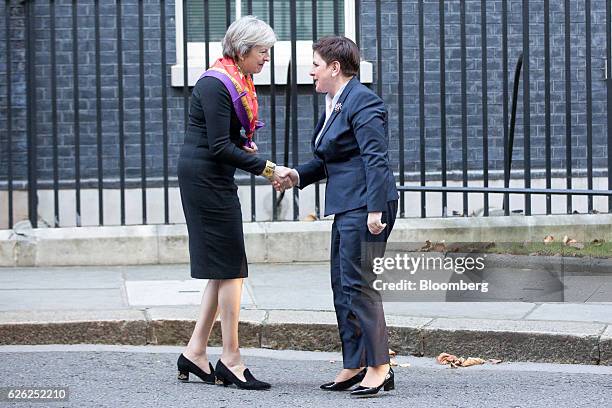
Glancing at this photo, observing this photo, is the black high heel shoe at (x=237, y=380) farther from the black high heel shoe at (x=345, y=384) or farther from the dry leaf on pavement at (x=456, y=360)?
the dry leaf on pavement at (x=456, y=360)

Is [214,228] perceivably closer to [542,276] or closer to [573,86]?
[542,276]

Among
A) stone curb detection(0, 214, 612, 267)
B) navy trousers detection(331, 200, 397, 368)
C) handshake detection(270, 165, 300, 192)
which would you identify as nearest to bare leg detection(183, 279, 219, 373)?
handshake detection(270, 165, 300, 192)

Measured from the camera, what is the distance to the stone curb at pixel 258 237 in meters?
8.81

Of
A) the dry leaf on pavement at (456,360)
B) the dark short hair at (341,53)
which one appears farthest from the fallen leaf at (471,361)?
the dark short hair at (341,53)

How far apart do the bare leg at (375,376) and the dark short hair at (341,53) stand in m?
1.34

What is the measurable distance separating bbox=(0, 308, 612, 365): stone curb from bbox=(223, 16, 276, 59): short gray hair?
165cm

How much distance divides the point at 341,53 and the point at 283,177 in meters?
0.65

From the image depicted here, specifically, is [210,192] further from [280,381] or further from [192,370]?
[280,381]

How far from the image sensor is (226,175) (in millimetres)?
5875

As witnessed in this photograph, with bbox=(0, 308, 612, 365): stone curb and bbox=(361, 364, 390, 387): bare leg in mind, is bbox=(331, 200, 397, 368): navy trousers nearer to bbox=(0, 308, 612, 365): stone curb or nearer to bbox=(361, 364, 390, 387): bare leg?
bbox=(361, 364, 390, 387): bare leg

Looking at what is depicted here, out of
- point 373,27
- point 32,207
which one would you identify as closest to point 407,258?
point 32,207

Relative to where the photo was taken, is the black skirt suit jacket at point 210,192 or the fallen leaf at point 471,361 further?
the fallen leaf at point 471,361

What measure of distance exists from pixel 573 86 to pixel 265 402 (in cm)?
611

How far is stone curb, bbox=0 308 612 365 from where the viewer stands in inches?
254
